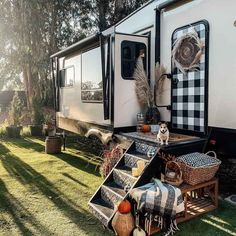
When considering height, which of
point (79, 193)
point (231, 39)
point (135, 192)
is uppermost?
point (231, 39)

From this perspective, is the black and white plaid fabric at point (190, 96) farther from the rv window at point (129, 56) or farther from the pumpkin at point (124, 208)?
the pumpkin at point (124, 208)

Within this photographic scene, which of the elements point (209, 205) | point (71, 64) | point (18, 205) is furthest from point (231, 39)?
point (71, 64)

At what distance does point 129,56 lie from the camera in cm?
465

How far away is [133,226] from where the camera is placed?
2.85m

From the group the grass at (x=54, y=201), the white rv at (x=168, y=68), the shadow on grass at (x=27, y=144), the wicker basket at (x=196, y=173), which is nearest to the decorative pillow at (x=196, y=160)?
the wicker basket at (x=196, y=173)

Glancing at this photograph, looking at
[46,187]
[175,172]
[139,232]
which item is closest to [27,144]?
[46,187]

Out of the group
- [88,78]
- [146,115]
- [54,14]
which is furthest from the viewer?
[54,14]

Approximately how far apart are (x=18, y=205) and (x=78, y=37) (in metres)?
10.2

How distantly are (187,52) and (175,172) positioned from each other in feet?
5.94

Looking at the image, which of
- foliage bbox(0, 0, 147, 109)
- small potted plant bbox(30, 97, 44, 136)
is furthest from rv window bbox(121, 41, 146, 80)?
foliage bbox(0, 0, 147, 109)

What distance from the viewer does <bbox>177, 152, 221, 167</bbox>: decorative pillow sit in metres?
3.32

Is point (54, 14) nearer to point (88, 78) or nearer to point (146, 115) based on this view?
point (88, 78)

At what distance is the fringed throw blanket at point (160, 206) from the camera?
2875mm

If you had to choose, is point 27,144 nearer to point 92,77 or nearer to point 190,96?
point 92,77
